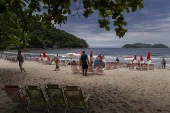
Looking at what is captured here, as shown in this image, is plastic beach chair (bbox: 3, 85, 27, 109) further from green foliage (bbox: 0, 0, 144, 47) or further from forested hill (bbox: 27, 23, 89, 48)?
forested hill (bbox: 27, 23, 89, 48)

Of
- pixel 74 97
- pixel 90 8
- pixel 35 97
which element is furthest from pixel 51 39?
pixel 90 8

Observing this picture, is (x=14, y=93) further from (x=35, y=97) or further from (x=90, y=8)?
(x=90, y=8)

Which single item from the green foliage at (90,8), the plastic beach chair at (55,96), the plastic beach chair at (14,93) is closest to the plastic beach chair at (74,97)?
the plastic beach chair at (55,96)

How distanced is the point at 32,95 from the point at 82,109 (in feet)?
4.68

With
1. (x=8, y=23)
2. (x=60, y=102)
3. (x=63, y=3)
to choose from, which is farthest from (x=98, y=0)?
(x=8, y=23)

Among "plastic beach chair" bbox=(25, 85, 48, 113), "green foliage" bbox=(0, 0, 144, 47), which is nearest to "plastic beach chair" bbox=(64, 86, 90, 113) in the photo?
"plastic beach chair" bbox=(25, 85, 48, 113)

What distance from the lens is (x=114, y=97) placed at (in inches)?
309

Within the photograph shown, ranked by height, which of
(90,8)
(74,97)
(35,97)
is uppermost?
(90,8)

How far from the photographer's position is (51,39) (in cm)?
13125

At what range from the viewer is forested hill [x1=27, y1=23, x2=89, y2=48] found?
111 m

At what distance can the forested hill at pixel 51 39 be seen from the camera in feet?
364

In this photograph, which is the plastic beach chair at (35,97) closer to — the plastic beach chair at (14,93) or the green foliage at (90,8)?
the plastic beach chair at (14,93)

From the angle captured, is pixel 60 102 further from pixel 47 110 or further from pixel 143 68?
pixel 143 68

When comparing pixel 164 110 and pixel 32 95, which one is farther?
pixel 164 110
